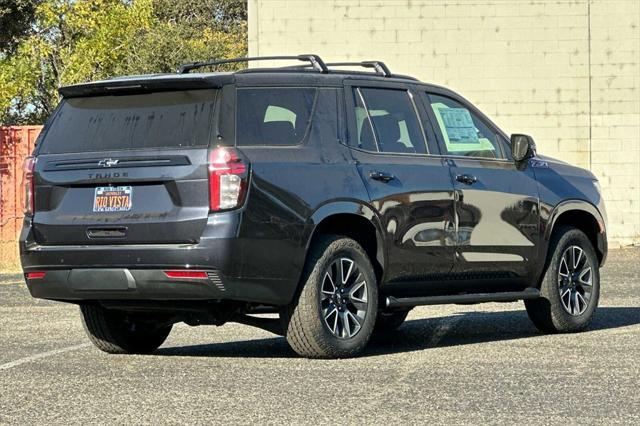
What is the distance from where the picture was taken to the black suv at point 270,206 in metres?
9.37

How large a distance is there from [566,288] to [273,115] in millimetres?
3225

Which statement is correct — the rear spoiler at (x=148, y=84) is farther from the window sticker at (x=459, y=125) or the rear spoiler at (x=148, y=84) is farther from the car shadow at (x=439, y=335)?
the window sticker at (x=459, y=125)

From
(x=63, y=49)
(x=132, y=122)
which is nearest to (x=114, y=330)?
(x=132, y=122)

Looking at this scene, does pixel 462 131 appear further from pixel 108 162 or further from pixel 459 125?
pixel 108 162

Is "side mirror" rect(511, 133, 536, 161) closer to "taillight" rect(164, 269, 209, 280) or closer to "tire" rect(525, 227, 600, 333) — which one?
"tire" rect(525, 227, 600, 333)

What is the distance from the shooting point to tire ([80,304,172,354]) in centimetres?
1049

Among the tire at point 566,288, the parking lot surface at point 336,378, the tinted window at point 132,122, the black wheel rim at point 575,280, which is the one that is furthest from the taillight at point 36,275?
the black wheel rim at point 575,280

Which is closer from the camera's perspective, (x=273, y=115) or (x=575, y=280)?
(x=273, y=115)

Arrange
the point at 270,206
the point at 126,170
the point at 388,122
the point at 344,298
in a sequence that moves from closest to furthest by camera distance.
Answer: the point at 270,206, the point at 126,170, the point at 344,298, the point at 388,122

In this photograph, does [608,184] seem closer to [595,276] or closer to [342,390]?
[595,276]

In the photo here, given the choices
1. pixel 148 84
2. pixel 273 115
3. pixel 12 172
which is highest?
pixel 148 84

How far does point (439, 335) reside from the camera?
1184 cm

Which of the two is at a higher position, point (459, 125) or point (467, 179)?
point (459, 125)

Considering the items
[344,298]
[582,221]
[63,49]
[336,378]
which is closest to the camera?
[336,378]
